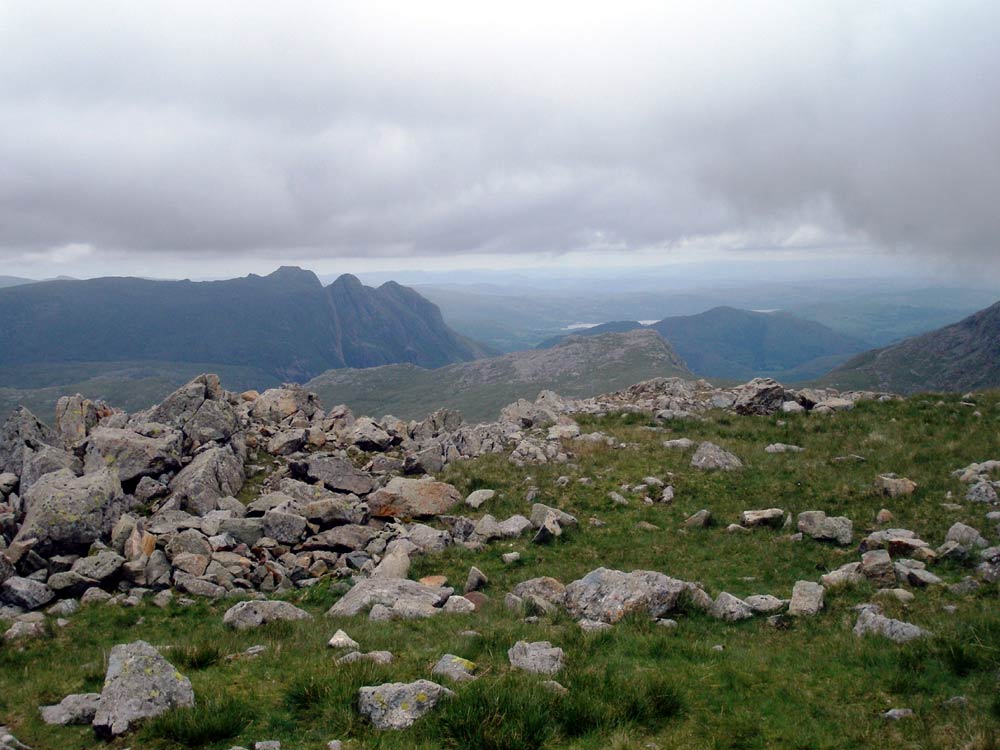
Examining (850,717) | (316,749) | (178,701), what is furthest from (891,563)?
(178,701)

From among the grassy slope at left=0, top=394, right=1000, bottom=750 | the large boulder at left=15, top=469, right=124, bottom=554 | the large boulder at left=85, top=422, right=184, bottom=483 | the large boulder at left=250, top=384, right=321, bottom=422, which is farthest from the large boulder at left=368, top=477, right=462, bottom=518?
the large boulder at left=250, top=384, right=321, bottom=422

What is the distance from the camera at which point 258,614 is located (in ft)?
47.4

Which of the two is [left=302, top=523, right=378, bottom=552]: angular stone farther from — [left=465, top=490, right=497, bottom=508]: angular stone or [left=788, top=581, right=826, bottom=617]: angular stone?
[left=788, top=581, right=826, bottom=617]: angular stone

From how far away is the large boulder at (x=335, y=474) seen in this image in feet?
87.2

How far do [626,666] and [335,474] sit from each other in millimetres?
19325

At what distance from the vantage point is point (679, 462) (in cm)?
2652

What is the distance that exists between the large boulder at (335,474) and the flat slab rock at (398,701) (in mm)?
18219

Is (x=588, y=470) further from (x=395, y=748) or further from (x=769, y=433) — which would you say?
(x=395, y=748)

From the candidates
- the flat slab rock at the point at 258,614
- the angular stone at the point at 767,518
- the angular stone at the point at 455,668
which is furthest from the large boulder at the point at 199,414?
the angular stone at the point at 767,518

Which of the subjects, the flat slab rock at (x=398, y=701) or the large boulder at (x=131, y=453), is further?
the large boulder at (x=131, y=453)

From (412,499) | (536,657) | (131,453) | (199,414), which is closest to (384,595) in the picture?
(536,657)

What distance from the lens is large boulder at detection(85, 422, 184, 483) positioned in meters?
25.2

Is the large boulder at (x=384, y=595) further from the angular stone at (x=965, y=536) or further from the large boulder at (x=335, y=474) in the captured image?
the angular stone at (x=965, y=536)

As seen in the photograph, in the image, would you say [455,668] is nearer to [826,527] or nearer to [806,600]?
[806,600]
